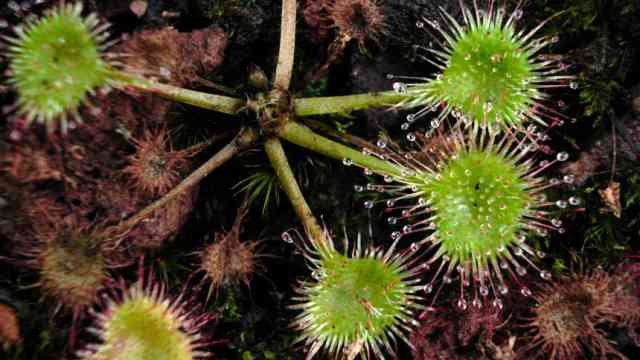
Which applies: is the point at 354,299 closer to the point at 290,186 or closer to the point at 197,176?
the point at 290,186

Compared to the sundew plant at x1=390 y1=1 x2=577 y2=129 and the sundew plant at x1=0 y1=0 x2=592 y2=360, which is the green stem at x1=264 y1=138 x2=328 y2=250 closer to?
the sundew plant at x1=0 y1=0 x2=592 y2=360

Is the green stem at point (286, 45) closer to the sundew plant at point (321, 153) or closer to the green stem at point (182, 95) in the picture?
the sundew plant at point (321, 153)

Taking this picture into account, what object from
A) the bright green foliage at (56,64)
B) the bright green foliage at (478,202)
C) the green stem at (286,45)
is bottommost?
the bright green foliage at (478,202)

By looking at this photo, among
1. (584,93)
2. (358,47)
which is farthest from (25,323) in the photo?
(584,93)

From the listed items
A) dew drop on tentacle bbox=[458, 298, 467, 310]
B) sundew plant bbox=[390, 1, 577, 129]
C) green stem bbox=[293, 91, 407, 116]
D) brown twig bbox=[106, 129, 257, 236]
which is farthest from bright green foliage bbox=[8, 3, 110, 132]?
dew drop on tentacle bbox=[458, 298, 467, 310]

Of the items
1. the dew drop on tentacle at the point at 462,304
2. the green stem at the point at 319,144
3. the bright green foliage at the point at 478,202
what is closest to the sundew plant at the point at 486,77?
the bright green foliage at the point at 478,202
